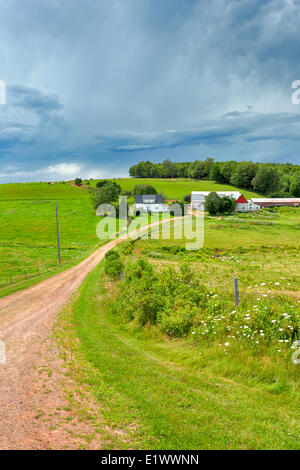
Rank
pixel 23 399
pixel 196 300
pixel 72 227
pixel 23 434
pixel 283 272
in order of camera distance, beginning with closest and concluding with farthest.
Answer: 1. pixel 23 434
2. pixel 23 399
3. pixel 196 300
4. pixel 283 272
5. pixel 72 227

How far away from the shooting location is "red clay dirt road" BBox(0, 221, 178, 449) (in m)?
6.46

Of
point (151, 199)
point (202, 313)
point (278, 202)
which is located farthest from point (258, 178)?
point (202, 313)

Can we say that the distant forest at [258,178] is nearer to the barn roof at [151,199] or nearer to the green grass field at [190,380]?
the barn roof at [151,199]

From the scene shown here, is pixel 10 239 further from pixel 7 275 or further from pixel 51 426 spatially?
pixel 51 426

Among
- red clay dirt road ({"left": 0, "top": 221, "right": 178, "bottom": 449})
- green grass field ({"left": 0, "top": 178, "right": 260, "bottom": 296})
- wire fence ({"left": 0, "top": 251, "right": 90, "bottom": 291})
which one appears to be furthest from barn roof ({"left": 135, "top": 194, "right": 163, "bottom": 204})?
red clay dirt road ({"left": 0, "top": 221, "right": 178, "bottom": 449})

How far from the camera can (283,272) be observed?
97.5 ft

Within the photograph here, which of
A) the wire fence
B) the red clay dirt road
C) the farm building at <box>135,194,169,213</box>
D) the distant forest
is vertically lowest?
the wire fence

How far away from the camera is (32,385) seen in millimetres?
8961

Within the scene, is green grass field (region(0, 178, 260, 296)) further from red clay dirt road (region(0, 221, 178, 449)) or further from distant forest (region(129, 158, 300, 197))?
distant forest (region(129, 158, 300, 197))

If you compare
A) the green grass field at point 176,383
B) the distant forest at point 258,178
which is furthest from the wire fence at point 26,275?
the distant forest at point 258,178

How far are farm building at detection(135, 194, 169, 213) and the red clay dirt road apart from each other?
3311 inches

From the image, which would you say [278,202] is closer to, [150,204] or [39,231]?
[150,204]
